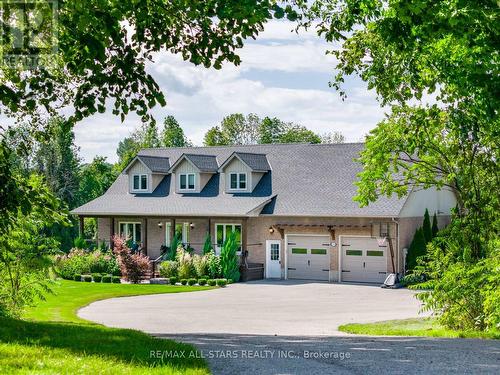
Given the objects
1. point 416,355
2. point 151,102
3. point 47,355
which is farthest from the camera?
point 151,102

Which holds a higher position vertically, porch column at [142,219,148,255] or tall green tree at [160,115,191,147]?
tall green tree at [160,115,191,147]

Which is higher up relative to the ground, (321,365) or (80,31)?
(80,31)

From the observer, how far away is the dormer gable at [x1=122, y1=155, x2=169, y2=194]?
45.9m

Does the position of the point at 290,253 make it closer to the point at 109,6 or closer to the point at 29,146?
the point at 29,146

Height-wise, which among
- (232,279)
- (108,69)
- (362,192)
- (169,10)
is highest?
(169,10)

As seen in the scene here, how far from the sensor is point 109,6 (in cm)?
1230

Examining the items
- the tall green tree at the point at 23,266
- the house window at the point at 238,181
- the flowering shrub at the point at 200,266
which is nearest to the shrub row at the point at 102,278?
the flowering shrub at the point at 200,266

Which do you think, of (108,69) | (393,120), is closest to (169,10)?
(108,69)

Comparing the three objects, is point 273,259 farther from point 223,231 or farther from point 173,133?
point 173,133

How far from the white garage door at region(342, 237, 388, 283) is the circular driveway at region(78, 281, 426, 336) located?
164 centimetres

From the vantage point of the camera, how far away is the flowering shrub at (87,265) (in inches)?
1607

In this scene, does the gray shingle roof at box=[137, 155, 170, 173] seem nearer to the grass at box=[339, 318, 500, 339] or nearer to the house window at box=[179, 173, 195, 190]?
the house window at box=[179, 173, 195, 190]

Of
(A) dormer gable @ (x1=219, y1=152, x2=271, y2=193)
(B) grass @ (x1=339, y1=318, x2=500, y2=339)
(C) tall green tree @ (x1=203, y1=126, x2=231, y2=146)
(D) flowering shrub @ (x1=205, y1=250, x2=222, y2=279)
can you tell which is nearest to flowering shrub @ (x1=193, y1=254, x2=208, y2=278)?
(D) flowering shrub @ (x1=205, y1=250, x2=222, y2=279)

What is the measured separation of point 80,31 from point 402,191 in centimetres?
1617
